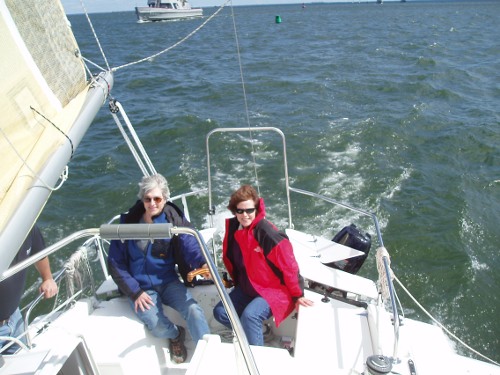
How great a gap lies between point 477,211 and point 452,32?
25.6 m

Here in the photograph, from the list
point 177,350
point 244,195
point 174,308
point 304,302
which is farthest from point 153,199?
point 304,302

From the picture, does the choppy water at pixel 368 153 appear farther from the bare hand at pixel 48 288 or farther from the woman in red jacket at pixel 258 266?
the bare hand at pixel 48 288

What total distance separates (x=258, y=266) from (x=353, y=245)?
1355mm

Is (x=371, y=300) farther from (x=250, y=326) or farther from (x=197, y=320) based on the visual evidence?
(x=197, y=320)

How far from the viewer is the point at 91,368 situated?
7.02 feet

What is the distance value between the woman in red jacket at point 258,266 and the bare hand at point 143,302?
18.0 inches

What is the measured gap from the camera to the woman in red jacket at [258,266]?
287 centimetres

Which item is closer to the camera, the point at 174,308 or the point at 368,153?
the point at 174,308

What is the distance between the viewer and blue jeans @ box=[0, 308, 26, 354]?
9.03 feet

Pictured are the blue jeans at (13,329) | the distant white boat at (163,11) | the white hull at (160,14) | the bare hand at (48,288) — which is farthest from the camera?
the distant white boat at (163,11)

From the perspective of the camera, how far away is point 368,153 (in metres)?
9.38

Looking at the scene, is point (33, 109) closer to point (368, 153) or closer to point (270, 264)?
point (270, 264)

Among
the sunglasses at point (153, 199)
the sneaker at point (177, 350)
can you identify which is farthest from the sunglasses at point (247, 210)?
the sneaker at point (177, 350)

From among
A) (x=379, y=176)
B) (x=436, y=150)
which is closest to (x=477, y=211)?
(x=379, y=176)
